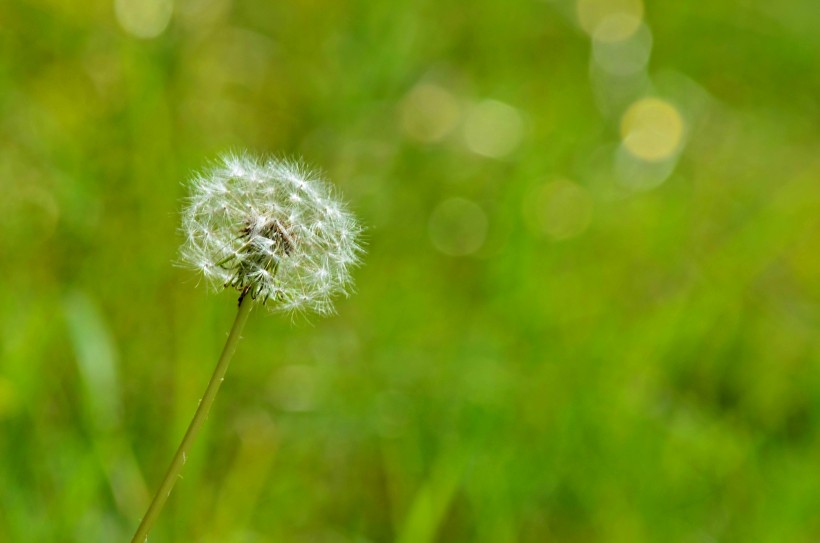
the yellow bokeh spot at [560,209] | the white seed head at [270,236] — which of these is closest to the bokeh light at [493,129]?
the yellow bokeh spot at [560,209]

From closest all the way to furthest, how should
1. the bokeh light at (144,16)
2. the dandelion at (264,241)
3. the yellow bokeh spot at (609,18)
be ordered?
the dandelion at (264,241)
the bokeh light at (144,16)
the yellow bokeh spot at (609,18)

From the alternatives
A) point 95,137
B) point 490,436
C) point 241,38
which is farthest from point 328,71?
point 490,436

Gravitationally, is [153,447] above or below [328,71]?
below

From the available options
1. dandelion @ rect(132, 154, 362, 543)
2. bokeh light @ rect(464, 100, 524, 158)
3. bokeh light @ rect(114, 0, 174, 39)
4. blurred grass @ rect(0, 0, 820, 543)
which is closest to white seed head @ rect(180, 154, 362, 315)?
dandelion @ rect(132, 154, 362, 543)

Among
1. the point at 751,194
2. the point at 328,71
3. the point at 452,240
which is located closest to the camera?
the point at 452,240

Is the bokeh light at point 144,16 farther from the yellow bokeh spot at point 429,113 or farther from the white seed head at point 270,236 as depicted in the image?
the white seed head at point 270,236

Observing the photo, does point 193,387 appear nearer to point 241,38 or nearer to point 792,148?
point 241,38
